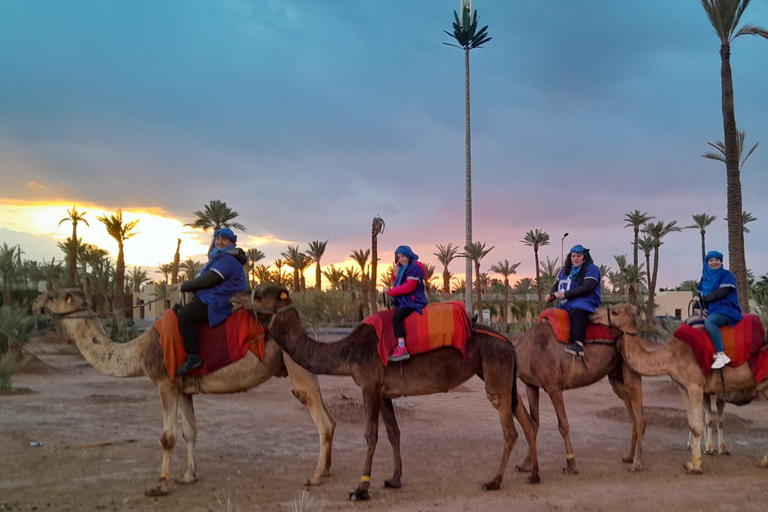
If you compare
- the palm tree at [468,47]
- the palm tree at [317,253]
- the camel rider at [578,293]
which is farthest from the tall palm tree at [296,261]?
the camel rider at [578,293]

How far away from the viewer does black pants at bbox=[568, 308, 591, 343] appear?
830 cm

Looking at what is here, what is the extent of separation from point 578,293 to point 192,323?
16.4ft

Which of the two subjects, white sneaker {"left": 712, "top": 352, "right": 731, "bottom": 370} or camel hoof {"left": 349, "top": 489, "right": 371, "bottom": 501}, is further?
white sneaker {"left": 712, "top": 352, "right": 731, "bottom": 370}

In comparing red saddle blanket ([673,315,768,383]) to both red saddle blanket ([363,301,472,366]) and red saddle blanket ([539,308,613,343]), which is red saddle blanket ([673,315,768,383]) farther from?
red saddle blanket ([363,301,472,366])

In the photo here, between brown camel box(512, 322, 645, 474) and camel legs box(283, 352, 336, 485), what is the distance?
255 cm

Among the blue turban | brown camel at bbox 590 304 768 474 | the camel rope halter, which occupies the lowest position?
brown camel at bbox 590 304 768 474

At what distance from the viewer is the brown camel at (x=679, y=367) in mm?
8234

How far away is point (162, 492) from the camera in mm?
7031

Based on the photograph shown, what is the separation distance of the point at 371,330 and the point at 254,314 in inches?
55.7

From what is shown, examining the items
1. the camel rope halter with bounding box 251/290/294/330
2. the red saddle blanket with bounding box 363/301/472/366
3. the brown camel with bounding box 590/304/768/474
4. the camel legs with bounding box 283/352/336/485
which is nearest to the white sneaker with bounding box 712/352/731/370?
the brown camel with bounding box 590/304/768/474

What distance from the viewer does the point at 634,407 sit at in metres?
8.53

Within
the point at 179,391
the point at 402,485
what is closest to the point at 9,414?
the point at 179,391

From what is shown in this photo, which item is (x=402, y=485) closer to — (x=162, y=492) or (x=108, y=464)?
(x=162, y=492)

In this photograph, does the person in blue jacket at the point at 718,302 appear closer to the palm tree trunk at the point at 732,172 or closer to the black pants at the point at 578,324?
the black pants at the point at 578,324
